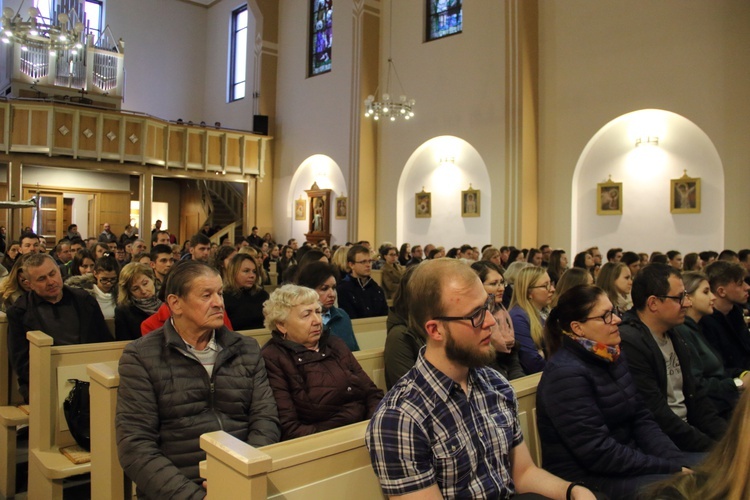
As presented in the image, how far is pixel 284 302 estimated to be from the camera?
9.77 feet

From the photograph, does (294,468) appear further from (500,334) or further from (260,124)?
(260,124)

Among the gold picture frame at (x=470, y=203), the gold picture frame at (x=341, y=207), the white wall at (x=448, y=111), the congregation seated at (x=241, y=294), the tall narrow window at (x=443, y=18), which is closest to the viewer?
the congregation seated at (x=241, y=294)

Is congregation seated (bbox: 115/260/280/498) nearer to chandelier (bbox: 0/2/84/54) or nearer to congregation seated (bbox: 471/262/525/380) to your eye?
congregation seated (bbox: 471/262/525/380)

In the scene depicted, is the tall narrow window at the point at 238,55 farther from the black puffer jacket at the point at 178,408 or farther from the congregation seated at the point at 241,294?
Result: the black puffer jacket at the point at 178,408

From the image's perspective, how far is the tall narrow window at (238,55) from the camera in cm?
1961

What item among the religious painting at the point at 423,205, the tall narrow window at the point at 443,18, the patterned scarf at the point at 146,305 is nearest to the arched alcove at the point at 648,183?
the religious painting at the point at 423,205

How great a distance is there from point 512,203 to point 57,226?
12.9m

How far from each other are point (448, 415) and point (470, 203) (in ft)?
39.4

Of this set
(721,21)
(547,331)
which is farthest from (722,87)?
(547,331)

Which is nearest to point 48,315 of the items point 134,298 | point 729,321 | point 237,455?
point 134,298

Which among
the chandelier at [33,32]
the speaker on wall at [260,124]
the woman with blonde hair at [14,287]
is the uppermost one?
the chandelier at [33,32]

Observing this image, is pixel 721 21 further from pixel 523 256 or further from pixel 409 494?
pixel 409 494

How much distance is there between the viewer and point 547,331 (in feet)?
9.27

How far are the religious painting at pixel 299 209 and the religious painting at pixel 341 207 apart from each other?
4.81ft
